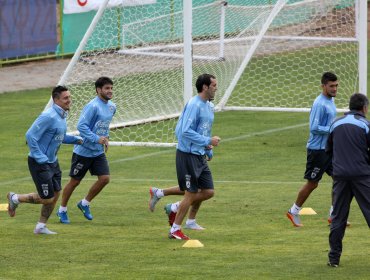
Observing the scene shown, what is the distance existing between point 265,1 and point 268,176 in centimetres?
781

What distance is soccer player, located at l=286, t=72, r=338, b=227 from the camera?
51.7 ft

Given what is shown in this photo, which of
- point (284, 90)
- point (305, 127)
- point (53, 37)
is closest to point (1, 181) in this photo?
point (305, 127)

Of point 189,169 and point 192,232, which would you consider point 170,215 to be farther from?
point 189,169

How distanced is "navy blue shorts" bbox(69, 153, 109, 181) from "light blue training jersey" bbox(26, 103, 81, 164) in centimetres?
102

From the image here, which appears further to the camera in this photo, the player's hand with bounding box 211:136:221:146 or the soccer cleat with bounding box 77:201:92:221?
the soccer cleat with bounding box 77:201:92:221

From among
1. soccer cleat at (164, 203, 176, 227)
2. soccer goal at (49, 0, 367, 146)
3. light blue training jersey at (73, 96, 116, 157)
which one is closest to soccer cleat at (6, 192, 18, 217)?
light blue training jersey at (73, 96, 116, 157)

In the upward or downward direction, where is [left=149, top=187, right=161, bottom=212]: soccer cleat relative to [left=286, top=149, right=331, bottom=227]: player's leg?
downward

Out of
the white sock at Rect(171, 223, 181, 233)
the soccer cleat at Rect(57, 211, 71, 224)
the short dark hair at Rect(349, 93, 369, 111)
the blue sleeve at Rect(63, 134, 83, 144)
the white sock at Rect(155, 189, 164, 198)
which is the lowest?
the soccer cleat at Rect(57, 211, 71, 224)

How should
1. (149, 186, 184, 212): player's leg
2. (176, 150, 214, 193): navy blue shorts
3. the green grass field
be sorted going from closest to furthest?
the green grass field
(176, 150, 214, 193): navy blue shorts
(149, 186, 184, 212): player's leg

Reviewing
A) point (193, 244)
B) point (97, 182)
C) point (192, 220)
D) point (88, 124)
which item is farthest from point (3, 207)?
point (193, 244)

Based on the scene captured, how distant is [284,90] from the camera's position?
96.4 feet

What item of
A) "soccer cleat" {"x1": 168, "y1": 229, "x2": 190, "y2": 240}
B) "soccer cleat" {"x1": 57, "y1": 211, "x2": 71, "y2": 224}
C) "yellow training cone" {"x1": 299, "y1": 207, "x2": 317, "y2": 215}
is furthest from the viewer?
"yellow training cone" {"x1": 299, "y1": 207, "x2": 317, "y2": 215}

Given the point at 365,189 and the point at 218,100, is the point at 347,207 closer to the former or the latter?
the point at 365,189

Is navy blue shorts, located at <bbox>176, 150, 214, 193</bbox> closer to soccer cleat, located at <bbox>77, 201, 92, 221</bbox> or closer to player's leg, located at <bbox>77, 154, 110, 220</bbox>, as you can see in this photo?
player's leg, located at <bbox>77, 154, 110, 220</bbox>
